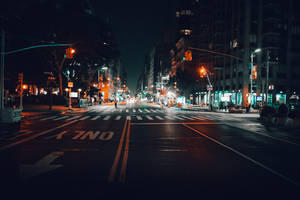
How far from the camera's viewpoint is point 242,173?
22.4 feet

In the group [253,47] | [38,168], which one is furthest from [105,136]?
[253,47]

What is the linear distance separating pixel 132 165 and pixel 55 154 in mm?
3193

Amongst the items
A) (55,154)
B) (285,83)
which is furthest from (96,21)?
(55,154)

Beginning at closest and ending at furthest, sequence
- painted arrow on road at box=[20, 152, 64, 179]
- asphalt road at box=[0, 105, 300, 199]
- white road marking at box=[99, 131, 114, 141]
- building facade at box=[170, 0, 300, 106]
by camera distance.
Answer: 1. asphalt road at box=[0, 105, 300, 199]
2. painted arrow on road at box=[20, 152, 64, 179]
3. white road marking at box=[99, 131, 114, 141]
4. building facade at box=[170, 0, 300, 106]

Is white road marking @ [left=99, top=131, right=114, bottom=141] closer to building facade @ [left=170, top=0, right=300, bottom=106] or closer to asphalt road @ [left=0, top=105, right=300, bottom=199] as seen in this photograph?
asphalt road @ [left=0, top=105, right=300, bottom=199]

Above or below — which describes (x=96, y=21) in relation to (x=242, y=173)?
above

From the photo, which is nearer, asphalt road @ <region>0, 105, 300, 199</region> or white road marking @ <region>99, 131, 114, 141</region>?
asphalt road @ <region>0, 105, 300, 199</region>

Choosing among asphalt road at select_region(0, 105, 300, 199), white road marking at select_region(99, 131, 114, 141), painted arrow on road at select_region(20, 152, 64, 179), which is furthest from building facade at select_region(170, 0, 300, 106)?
painted arrow on road at select_region(20, 152, 64, 179)

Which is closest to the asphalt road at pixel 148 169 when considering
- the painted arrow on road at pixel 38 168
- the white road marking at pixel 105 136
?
the painted arrow on road at pixel 38 168

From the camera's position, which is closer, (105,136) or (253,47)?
(105,136)

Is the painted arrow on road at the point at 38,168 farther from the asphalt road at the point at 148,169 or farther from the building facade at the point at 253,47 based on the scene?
the building facade at the point at 253,47

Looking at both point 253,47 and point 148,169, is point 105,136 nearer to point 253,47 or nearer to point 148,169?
point 148,169

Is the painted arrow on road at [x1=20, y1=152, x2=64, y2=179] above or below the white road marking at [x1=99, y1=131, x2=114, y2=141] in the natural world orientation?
below

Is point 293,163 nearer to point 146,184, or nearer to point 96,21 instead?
point 146,184
